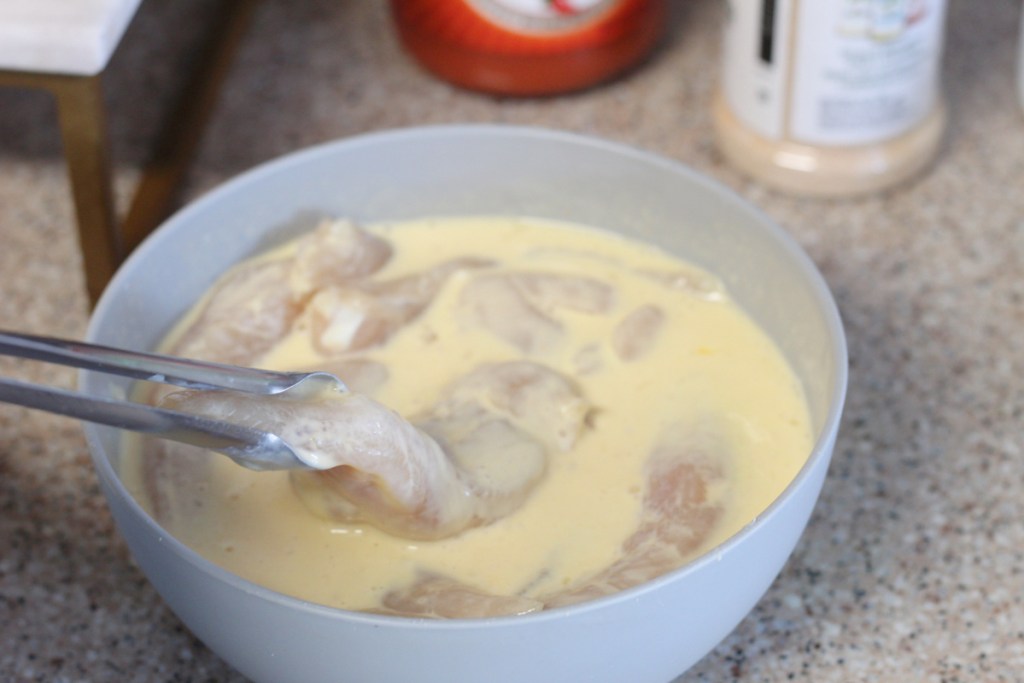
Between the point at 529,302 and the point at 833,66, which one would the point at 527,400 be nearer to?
the point at 529,302

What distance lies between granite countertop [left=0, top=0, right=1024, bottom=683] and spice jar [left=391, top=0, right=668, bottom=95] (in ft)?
0.10

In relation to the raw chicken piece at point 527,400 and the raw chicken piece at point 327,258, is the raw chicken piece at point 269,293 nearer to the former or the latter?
the raw chicken piece at point 327,258

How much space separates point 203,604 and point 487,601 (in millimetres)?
130

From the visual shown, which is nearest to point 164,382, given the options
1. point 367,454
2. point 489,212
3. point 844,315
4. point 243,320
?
point 367,454

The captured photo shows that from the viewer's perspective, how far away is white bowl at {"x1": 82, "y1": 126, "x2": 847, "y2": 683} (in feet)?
1.82

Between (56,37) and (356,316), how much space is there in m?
0.24

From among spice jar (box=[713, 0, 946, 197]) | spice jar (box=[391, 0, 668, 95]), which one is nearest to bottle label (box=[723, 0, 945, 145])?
spice jar (box=[713, 0, 946, 197])

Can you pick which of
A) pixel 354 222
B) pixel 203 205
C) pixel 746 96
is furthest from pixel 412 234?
pixel 746 96

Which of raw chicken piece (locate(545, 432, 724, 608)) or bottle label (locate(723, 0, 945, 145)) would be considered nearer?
raw chicken piece (locate(545, 432, 724, 608))

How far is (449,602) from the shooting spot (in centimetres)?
63

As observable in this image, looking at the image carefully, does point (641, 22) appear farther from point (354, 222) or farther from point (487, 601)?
point (487, 601)

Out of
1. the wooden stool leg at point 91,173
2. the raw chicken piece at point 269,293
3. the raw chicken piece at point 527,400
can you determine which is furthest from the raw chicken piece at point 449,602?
the wooden stool leg at point 91,173

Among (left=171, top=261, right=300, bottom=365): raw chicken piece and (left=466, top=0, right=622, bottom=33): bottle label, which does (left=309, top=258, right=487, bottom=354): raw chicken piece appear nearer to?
(left=171, top=261, right=300, bottom=365): raw chicken piece

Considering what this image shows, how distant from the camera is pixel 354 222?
904 mm
